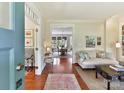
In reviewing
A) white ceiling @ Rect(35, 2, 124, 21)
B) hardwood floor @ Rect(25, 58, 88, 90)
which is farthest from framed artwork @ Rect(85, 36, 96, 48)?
white ceiling @ Rect(35, 2, 124, 21)

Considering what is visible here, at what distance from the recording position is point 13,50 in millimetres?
1226

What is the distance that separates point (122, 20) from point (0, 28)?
30.2ft

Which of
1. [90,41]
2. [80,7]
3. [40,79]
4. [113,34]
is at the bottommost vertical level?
[40,79]

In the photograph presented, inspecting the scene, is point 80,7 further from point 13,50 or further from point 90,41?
point 13,50

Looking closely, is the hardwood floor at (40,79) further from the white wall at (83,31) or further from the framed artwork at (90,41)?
the framed artwork at (90,41)

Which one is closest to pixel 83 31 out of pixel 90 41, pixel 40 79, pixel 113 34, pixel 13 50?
pixel 90 41

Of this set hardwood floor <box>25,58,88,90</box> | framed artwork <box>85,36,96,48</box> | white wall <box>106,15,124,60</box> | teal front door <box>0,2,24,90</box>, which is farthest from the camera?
framed artwork <box>85,36,96,48</box>

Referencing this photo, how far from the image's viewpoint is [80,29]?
388 inches

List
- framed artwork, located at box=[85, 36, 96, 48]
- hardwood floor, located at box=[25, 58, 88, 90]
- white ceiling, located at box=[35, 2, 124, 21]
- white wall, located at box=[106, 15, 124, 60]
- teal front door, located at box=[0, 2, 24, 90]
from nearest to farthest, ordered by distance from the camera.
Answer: teal front door, located at box=[0, 2, 24, 90] → hardwood floor, located at box=[25, 58, 88, 90] → white ceiling, located at box=[35, 2, 124, 21] → white wall, located at box=[106, 15, 124, 60] → framed artwork, located at box=[85, 36, 96, 48]

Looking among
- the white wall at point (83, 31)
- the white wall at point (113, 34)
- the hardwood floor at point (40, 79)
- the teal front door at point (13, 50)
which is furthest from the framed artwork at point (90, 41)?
the teal front door at point (13, 50)

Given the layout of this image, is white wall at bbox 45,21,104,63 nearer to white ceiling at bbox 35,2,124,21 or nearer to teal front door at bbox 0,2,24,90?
white ceiling at bbox 35,2,124,21

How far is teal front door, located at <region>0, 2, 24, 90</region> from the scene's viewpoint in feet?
3.57

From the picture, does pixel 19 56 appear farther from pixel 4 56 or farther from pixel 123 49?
pixel 123 49

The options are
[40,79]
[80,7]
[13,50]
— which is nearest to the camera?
[13,50]
